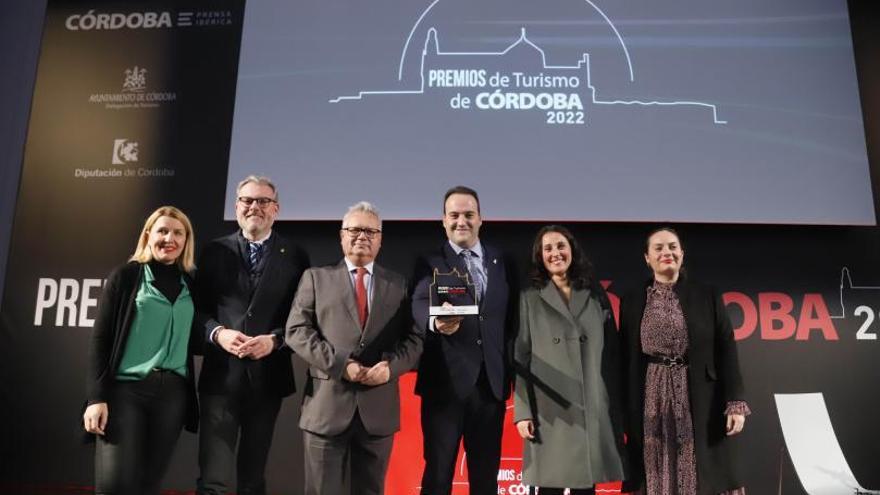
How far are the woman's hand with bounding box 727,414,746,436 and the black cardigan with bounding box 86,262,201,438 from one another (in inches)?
84.5

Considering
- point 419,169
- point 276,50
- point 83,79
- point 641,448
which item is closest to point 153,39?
point 83,79

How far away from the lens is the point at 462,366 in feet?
7.96

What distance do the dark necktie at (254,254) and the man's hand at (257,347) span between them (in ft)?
1.08

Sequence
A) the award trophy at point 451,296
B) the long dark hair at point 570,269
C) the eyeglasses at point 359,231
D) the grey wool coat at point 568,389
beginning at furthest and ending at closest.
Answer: the long dark hair at point 570,269 < the eyeglasses at point 359,231 < the grey wool coat at point 568,389 < the award trophy at point 451,296

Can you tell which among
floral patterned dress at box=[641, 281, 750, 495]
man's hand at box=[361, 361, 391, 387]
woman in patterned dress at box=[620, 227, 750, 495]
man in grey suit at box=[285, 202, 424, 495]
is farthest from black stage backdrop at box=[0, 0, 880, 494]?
man's hand at box=[361, 361, 391, 387]

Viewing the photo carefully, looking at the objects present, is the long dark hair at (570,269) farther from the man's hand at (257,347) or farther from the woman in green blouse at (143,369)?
the woman in green blouse at (143,369)

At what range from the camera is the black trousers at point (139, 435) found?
223cm

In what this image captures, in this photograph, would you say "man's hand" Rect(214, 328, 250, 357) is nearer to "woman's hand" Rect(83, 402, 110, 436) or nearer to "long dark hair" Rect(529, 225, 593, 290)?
"woman's hand" Rect(83, 402, 110, 436)

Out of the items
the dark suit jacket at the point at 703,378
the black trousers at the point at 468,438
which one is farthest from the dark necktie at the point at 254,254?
the dark suit jacket at the point at 703,378

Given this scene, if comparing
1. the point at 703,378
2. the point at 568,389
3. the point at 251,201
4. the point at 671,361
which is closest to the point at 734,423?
the point at 703,378

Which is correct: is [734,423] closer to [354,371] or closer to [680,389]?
[680,389]

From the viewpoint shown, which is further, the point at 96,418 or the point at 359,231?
the point at 359,231

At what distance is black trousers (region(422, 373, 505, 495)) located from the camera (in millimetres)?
2379

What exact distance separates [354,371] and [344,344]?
12cm
